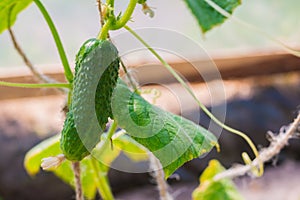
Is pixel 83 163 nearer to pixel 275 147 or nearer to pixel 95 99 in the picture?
pixel 275 147

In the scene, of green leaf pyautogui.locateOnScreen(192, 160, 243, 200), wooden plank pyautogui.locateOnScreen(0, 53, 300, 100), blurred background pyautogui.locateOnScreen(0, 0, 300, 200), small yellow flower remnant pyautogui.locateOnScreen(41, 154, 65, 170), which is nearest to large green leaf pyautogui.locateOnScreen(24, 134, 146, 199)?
green leaf pyautogui.locateOnScreen(192, 160, 243, 200)

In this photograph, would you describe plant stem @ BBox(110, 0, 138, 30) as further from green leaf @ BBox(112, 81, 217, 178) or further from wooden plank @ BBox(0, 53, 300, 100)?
wooden plank @ BBox(0, 53, 300, 100)

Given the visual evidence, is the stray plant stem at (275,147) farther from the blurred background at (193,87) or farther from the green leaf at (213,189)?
the blurred background at (193,87)

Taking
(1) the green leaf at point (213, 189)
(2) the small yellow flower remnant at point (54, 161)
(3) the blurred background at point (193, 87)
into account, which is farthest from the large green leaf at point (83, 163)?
(3) the blurred background at point (193, 87)

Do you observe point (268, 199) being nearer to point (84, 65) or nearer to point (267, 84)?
point (267, 84)

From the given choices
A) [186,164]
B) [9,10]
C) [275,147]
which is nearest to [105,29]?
[9,10]

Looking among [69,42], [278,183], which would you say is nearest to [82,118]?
[69,42]
